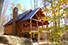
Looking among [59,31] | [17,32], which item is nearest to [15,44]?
[59,31]

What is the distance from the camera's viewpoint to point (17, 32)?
19.6 m

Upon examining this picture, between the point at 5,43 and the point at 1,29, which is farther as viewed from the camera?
the point at 1,29

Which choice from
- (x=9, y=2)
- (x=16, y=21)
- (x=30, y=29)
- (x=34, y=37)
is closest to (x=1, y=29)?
(x=9, y=2)

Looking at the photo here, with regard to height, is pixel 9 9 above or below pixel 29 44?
above

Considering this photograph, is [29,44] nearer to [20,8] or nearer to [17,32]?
[17,32]

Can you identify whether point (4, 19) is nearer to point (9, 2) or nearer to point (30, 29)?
point (9, 2)

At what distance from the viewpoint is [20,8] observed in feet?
138

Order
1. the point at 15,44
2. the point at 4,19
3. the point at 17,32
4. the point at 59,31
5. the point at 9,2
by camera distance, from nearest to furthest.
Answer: the point at 59,31 < the point at 15,44 < the point at 17,32 < the point at 9,2 < the point at 4,19

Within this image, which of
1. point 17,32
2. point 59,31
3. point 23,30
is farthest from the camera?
point 17,32

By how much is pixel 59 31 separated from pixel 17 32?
18.6 m

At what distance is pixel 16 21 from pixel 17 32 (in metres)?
3.14

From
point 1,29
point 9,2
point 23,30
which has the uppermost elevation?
point 9,2

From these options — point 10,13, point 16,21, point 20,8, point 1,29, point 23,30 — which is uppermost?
point 20,8

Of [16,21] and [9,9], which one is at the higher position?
[9,9]
